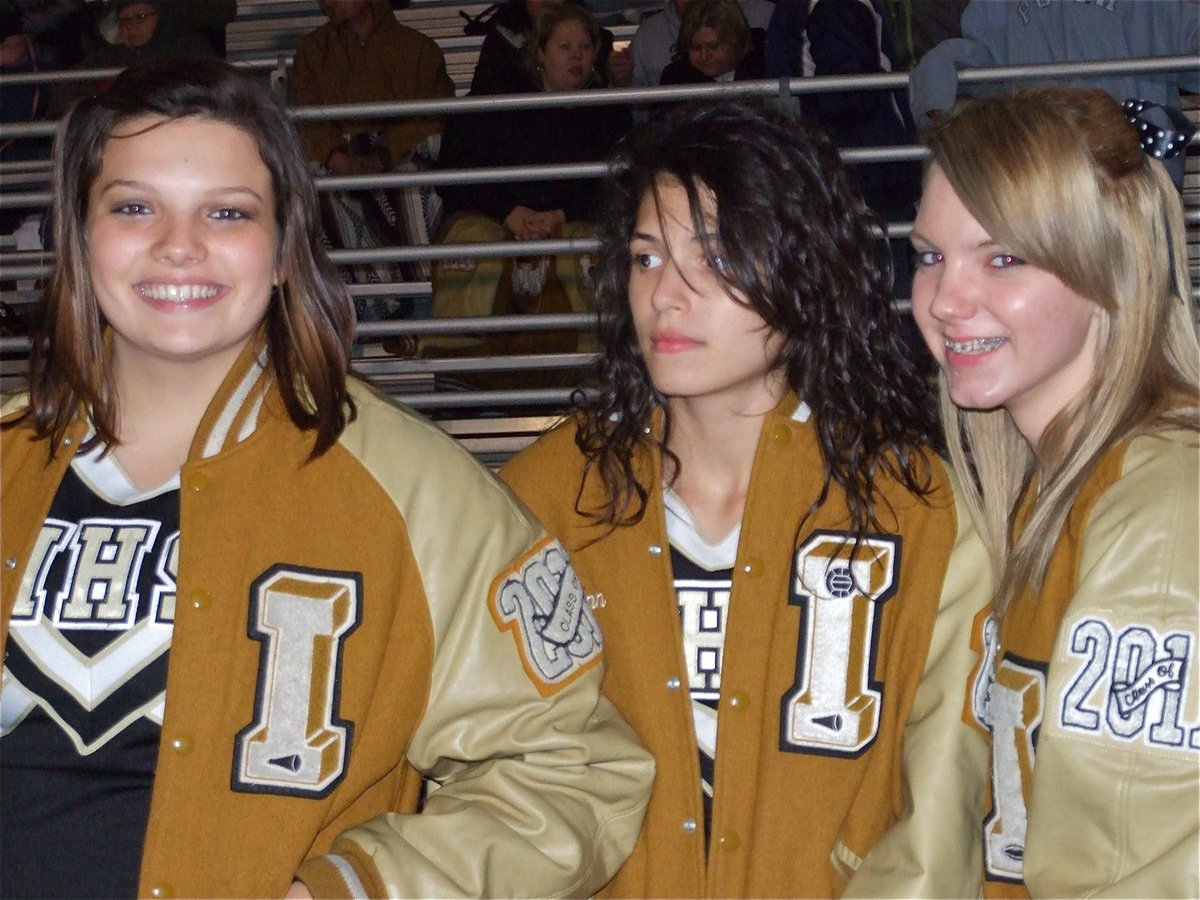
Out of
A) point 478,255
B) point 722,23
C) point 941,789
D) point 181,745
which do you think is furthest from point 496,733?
point 722,23

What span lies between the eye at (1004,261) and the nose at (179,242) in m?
1.28

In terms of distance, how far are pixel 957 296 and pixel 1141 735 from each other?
769 millimetres

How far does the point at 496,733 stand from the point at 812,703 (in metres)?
0.62

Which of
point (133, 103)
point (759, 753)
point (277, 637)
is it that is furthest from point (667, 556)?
point (133, 103)

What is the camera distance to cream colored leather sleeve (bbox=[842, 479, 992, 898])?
8.45 feet

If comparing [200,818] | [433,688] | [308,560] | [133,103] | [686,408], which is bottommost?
[200,818]

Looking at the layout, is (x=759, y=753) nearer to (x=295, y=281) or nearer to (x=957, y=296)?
(x=957, y=296)

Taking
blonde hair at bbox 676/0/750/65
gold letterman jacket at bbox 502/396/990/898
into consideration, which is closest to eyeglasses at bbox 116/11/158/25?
blonde hair at bbox 676/0/750/65

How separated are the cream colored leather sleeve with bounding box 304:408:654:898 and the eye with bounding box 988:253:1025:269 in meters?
0.88

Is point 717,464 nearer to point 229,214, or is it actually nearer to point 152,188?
point 229,214

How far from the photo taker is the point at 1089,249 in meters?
2.49

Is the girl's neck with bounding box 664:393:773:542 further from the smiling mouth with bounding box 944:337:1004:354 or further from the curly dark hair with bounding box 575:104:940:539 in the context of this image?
the smiling mouth with bounding box 944:337:1004:354

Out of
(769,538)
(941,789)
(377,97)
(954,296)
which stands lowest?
(941,789)

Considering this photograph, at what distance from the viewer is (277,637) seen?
2.41 meters
